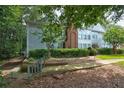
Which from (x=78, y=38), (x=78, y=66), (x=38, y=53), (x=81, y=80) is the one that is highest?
(x=78, y=38)

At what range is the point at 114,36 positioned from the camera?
190 inches

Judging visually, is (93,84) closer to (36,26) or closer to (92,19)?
(92,19)

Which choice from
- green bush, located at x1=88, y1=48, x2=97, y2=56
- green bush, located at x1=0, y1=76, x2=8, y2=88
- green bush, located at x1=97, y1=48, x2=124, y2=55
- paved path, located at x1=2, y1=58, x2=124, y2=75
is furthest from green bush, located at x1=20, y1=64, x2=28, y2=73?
green bush, located at x1=97, y1=48, x2=124, y2=55

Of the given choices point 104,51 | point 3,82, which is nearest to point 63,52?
point 104,51

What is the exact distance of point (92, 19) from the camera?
4.58 meters

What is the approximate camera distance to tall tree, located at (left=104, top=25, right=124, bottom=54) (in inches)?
187

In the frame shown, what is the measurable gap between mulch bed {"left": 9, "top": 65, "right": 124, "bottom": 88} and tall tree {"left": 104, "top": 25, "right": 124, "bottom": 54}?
472mm

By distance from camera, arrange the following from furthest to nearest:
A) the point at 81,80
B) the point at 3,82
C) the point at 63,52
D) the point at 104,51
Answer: the point at 104,51
the point at 63,52
the point at 81,80
the point at 3,82

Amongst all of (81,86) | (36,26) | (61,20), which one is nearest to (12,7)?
(36,26)

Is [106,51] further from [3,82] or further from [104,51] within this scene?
[3,82]

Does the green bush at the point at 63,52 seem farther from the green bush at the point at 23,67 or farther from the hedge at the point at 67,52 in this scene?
the green bush at the point at 23,67

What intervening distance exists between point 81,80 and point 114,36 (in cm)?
102

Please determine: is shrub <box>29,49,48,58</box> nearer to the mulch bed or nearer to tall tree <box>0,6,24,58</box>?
tall tree <box>0,6,24,58</box>

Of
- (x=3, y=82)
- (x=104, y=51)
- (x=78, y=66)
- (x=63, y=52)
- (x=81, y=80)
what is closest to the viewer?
(x=3, y=82)
